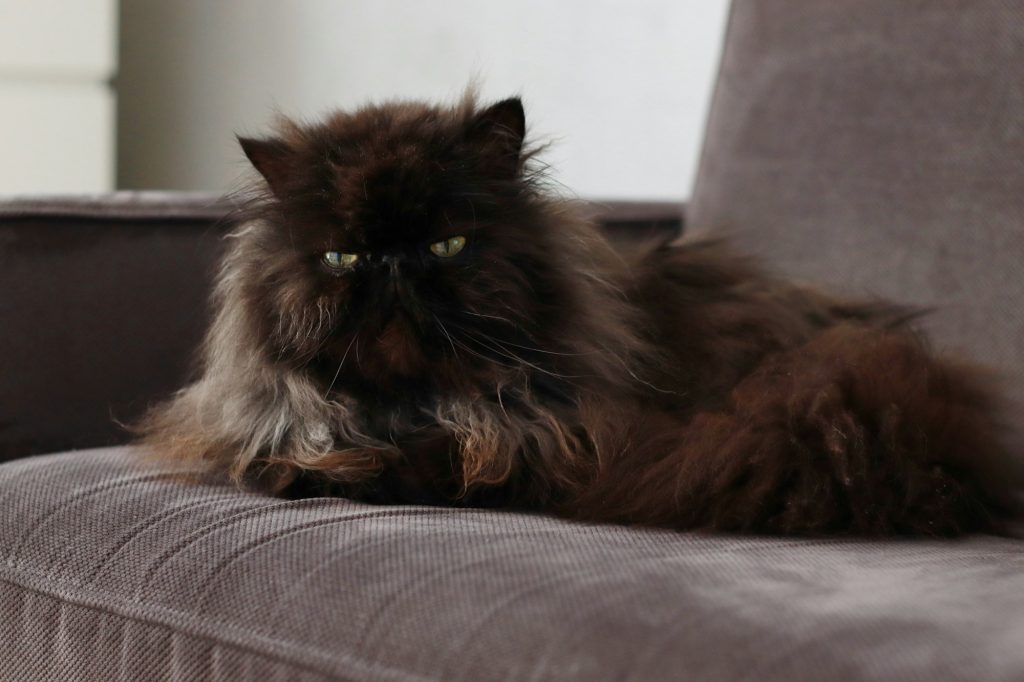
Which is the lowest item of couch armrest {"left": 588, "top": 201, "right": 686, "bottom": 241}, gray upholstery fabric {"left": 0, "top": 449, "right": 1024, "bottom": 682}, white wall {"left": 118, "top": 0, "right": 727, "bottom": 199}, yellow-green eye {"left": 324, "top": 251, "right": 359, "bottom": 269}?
gray upholstery fabric {"left": 0, "top": 449, "right": 1024, "bottom": 682}

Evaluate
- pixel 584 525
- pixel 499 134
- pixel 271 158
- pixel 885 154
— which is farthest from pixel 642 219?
pixel 584 525

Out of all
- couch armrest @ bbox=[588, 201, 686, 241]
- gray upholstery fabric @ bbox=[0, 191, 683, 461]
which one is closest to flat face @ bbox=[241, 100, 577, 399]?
gray upholstery fabric @ bbox=[0, 191, 683, 461]

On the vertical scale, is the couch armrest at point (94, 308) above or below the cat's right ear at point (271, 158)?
below

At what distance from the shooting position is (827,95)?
1.70 meters

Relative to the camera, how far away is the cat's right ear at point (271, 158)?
1.22m

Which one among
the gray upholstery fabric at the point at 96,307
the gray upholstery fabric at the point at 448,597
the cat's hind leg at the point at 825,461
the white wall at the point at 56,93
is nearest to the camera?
the gray upholstery fabric at the point at 448,597

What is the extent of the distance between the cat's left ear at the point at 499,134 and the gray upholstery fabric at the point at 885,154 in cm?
57

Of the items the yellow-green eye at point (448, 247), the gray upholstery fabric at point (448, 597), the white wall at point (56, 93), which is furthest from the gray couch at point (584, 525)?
the white wall at point (56, 93)

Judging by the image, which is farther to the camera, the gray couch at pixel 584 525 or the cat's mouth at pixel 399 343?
the cat's mouth at pixel 399 343

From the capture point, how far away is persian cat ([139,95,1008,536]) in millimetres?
1088

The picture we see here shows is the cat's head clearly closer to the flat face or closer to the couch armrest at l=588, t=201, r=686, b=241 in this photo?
the flat face

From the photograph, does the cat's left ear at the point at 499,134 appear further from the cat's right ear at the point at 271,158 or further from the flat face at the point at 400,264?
the cat's right ear at the point at 271,158

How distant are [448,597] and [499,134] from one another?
0.58 m

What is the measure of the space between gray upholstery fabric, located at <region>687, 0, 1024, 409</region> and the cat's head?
60cm
